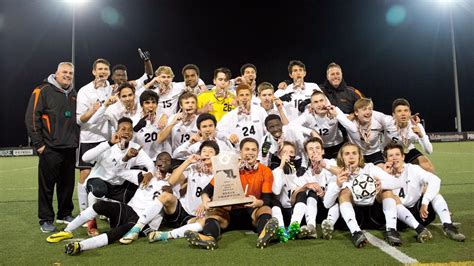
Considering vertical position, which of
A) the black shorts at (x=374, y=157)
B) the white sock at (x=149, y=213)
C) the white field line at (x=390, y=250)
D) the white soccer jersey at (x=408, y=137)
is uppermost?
the white soccer jersey at (x=408, y=137)

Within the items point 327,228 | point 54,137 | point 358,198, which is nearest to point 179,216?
point 327,228

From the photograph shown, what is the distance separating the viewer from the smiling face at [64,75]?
19.6 feet

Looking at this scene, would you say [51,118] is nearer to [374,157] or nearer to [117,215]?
[117,215]

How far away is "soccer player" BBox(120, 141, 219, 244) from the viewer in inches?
194

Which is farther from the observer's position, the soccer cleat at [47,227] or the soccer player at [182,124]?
the soccer player at [182,124]

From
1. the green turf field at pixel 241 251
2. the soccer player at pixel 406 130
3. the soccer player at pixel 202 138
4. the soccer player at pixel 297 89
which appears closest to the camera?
the green turf field at pixel 241 251

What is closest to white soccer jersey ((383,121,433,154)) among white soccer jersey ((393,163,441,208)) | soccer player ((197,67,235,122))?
white soccer jersey ((393,163,441,208))

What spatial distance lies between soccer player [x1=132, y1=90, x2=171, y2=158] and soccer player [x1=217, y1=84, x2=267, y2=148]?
0.88 metres

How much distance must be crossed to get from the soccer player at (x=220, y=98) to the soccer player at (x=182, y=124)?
0.60 metres

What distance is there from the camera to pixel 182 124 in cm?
638

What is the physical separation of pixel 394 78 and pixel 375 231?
39.3 metres

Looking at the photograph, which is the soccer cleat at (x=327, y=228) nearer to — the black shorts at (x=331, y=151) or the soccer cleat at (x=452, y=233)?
the soccer cleat at (x=452, y=233)

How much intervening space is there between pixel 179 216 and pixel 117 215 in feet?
2.56

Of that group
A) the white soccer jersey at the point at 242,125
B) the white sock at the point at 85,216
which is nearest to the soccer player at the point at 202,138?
the white soccer jersey at the point at 242,125
